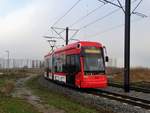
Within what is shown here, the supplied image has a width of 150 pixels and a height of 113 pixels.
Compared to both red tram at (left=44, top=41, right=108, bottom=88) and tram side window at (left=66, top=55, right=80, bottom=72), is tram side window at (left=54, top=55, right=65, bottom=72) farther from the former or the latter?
red tram at (left=44, top=41, right=108, bottom=88)

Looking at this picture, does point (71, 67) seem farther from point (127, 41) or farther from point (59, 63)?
point (59, 63)

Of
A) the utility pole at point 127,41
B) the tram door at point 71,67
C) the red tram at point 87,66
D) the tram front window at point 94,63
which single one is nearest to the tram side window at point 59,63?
the tram door at point 71,67

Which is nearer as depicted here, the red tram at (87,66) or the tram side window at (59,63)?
the red tram at (87,66)

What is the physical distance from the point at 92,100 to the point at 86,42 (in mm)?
7620

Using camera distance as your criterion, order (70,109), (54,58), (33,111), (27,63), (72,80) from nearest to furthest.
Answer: (33,111)
(70,109)
(72,80)
(54,58)
(27,63)

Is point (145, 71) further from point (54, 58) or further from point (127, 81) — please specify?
point (127, 81)

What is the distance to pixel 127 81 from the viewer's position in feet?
88.9

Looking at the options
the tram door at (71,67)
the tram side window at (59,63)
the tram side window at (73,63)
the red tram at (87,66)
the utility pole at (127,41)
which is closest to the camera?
the red tram at (87,66)

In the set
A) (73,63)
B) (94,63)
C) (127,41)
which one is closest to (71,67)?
(73,63)

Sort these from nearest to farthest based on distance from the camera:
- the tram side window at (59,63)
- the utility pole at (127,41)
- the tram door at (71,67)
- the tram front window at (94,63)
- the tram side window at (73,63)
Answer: the tram front window at (94,63) → the tram side window at (73,63) → the utility pole at (127,41) → the tram door at (71,67) → the tram side window at (59,63)

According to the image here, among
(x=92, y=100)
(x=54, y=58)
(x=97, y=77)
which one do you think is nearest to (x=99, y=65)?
(x=97, y=77)

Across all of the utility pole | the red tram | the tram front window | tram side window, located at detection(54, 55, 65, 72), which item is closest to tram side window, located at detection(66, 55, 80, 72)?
the red tram

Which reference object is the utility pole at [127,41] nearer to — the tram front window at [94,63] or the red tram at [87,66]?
the red tram at [87,66]

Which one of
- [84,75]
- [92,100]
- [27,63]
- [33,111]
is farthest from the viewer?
[27,63]
